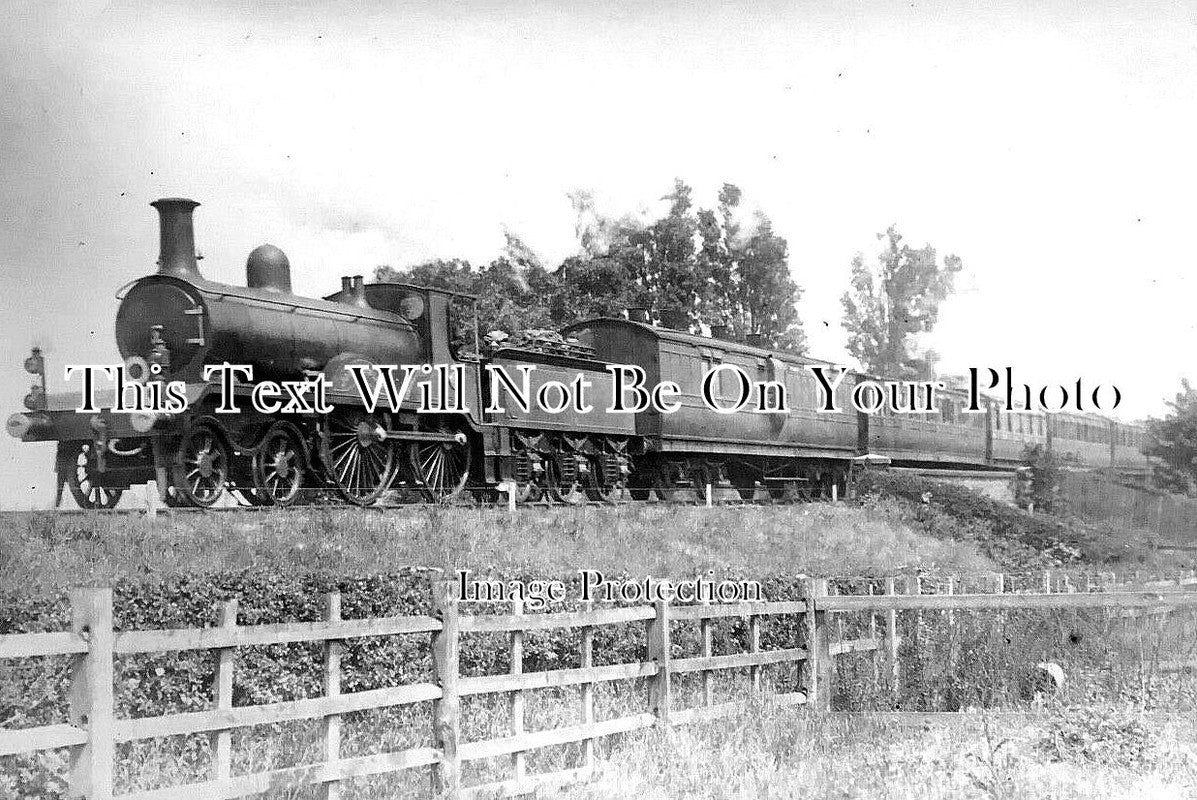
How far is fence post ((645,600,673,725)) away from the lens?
822 centimetres

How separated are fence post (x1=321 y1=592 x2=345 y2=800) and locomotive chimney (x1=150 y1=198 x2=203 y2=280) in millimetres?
6656

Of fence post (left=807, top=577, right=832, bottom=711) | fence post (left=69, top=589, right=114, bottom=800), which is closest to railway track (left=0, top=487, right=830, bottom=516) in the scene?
fence post (left=807, top=577, right=832, bottom=711)

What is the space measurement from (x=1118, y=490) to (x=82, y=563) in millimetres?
13660

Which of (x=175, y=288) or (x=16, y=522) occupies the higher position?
(x=175, y=288)

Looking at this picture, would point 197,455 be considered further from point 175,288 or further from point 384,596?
point 384,596

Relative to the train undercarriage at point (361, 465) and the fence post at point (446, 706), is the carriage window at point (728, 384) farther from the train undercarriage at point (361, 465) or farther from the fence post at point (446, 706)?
the fence post at point (446, 706)

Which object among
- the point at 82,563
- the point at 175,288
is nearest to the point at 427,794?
the point at 82,563

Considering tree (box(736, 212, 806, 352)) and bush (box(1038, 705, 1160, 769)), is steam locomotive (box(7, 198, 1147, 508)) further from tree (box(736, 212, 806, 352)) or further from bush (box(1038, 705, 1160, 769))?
bush (box(1038, 705, 1160, 769))

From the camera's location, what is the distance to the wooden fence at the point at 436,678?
15.2 ft

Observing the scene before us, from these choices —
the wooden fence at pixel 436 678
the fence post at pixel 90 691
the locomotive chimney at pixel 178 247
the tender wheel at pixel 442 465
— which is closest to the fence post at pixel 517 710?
the wooden fence at pixel 436 678

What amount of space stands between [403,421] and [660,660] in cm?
653

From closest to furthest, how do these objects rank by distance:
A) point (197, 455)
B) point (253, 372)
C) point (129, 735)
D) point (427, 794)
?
1. point (129, 735)
2. point (427, 794)
3. point (197, 455)
4. point (253, 372)

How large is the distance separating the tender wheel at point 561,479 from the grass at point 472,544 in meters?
2.04

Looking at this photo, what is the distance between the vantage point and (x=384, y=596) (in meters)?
8.41
